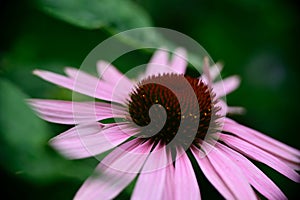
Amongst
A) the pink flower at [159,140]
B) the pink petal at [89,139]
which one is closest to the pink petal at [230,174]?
the pink flower at [159,140]

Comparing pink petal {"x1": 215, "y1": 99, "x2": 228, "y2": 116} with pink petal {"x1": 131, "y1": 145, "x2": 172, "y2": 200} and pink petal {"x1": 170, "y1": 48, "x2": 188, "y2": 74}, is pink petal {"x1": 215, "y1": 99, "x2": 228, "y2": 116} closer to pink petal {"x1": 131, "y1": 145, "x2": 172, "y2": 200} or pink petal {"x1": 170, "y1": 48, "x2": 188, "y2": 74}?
pink petal {"x1": 170, "y1": 48, "x2": 188, "y2": 74}

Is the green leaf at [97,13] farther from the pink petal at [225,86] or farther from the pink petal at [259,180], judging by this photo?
the pink petal at [259,180]

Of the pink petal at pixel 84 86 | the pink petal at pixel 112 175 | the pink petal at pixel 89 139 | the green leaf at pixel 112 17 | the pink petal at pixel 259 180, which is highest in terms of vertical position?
the green leaf at pixel 112 17

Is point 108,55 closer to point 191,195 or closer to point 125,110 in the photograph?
point 125,110

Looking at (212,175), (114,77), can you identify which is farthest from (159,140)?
(114,77)

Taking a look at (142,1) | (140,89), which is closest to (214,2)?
(142,1)

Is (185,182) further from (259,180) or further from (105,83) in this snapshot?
(105,83)
